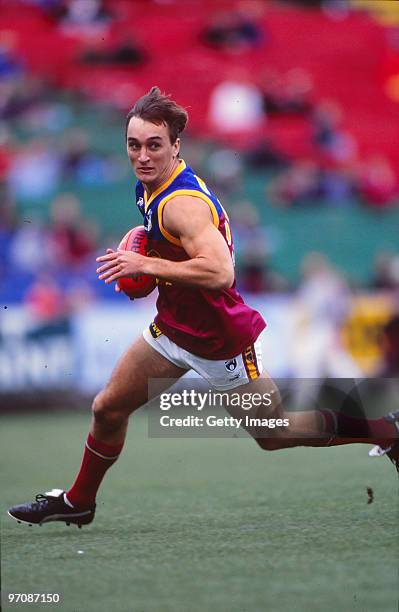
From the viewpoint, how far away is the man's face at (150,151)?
473 centimetres

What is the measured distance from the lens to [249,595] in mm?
3814

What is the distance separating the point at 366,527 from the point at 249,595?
135 centimetres

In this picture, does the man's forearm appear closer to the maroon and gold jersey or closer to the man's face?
the maroon and gold jersey

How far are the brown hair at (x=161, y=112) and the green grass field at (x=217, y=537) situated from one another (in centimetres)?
177

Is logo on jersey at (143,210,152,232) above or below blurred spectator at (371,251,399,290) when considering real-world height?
below

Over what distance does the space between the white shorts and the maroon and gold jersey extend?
1.2 inches

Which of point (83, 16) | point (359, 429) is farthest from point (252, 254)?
point (359, 429)

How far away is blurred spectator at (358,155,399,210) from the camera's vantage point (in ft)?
51.9

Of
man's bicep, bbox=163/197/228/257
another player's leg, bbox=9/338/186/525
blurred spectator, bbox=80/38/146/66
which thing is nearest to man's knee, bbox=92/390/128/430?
another player's leg, bbox=9/338/186/525

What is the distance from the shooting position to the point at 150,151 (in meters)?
4.75

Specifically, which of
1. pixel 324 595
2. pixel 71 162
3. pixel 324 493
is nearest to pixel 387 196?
pixel 71 162

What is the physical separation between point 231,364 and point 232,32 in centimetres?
1423

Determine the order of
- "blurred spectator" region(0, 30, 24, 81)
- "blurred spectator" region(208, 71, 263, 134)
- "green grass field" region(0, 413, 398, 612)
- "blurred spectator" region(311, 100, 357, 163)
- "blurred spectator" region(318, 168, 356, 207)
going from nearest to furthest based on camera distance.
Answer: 1. "green grass field" region(0, 413, 398, 612)
2. "blurred spectator" region(318, 168, 356, 207)
3. "blurred spectator" region(0, 30, 24, 81)
4. "blurred spectator" region(208, 71, 263, 134)
5. "blurred spectator" region(311, 100, 357, 163)

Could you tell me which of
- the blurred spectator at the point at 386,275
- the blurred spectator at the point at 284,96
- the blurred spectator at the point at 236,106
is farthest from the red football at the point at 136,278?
the blurred spectator at the point at 284,96
